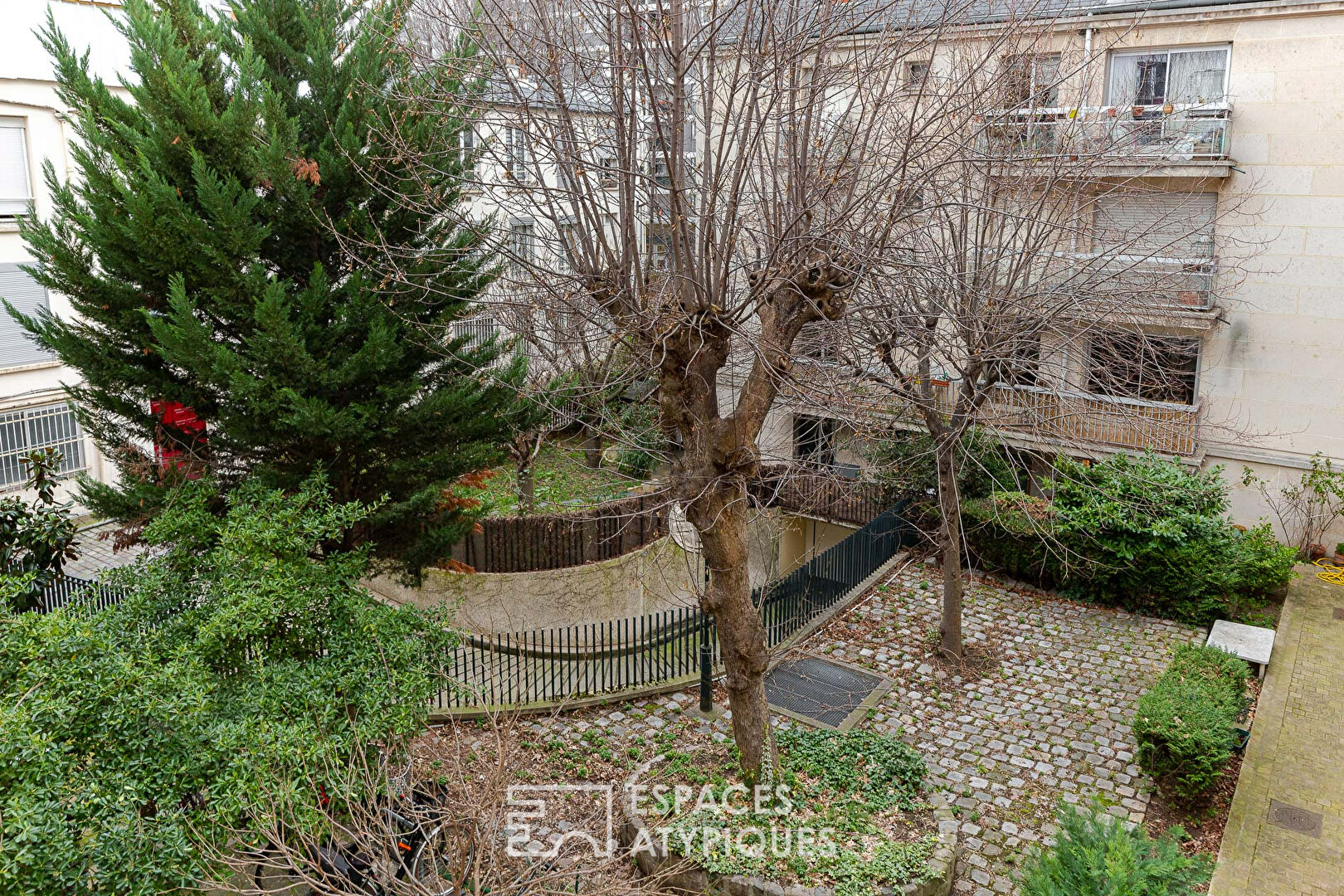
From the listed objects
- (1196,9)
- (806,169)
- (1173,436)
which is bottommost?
(1173,436)

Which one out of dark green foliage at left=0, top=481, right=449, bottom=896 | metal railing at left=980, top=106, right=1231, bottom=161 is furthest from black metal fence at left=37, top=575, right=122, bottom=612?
metal railing at left=980, top=106, right=1231, bottom=161

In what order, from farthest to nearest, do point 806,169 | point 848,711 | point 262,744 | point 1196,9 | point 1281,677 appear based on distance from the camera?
point 1196,9 < point 1281,677 < point 848,711 < point 806,169 < point 262,744

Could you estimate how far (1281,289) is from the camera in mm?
17000

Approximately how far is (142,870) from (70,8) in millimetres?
17115

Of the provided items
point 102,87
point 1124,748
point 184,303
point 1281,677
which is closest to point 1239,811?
point 1124,748

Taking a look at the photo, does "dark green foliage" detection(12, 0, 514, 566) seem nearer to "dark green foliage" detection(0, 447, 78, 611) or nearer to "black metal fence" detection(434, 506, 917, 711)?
"dark green foliage" detection(0, 447, 78, 611)

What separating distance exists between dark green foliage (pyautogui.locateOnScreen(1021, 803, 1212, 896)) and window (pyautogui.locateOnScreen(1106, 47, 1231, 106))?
1312 cm

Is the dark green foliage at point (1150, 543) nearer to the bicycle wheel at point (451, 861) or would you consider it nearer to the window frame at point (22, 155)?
the bicycle wheel at point (451, 861)

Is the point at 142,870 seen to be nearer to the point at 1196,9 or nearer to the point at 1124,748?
the point at 1124,748

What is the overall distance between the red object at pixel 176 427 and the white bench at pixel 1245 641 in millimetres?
12790

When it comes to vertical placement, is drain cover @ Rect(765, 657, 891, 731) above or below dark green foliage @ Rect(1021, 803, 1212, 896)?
below

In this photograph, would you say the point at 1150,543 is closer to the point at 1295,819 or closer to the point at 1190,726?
the point at 1190,726

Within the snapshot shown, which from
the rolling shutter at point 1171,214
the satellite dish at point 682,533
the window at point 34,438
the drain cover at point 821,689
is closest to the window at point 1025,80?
the rolling shutter at point 1171,214

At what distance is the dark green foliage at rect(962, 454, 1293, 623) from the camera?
47.6ft
